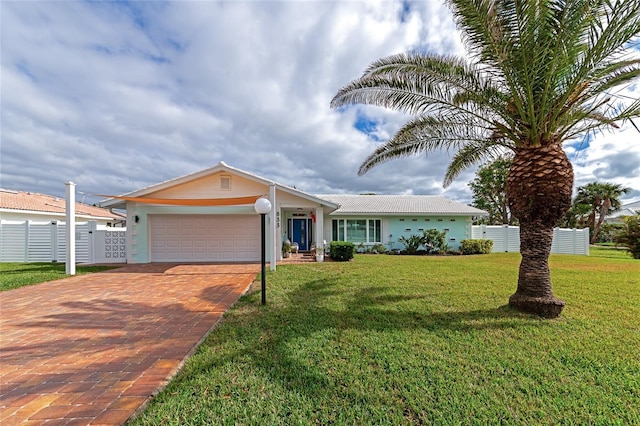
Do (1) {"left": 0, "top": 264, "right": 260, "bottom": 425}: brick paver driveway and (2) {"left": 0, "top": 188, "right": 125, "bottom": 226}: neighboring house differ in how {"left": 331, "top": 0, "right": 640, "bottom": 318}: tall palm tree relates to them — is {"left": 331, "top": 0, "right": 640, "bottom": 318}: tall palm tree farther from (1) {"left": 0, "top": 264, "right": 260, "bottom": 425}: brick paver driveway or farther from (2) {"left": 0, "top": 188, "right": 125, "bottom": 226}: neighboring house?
(2) {"left": 0, "top": 188, "right": 125, "bottom": 226}: neighboring house

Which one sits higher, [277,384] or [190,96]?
[190,96]

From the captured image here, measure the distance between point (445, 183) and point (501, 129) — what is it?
455 centimetres

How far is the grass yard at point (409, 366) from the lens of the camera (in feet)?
10.6

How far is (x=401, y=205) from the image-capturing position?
81.8ft

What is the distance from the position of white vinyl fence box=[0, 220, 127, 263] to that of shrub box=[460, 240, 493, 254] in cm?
2501

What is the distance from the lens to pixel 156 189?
49.3 ft

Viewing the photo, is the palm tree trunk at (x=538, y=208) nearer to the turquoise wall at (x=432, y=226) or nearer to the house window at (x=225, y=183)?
the house window at (x=225, y=183)

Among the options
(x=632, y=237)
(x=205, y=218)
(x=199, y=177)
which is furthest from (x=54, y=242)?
(x=632, y=237)

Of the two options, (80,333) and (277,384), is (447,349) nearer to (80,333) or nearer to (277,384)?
(277,384)

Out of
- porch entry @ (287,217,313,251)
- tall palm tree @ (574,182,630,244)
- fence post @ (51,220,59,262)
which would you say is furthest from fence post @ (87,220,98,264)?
tall palm tree @ (574,182,630,244)

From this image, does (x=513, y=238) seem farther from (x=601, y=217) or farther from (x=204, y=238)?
(x=204, y=238)

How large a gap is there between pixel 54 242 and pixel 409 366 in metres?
21.6

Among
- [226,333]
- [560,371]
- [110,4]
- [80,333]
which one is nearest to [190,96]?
[110,4]

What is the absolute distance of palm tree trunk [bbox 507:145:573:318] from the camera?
6.08 metres
